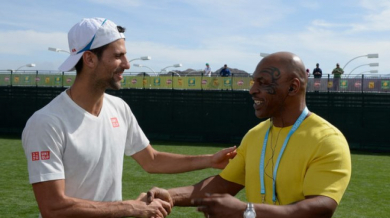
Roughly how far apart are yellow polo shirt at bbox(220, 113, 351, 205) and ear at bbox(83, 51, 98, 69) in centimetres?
119

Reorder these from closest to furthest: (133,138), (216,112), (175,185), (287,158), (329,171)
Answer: (329,171), (287,158), (133,138), (175,185), (216,112)

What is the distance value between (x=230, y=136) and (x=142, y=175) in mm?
10828

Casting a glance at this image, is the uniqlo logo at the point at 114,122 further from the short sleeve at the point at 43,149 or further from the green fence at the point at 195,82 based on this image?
the green fence at the point at 195,82

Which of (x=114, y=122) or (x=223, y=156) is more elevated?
(x=114, y=122)

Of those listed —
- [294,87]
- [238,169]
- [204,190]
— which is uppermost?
[294,87]

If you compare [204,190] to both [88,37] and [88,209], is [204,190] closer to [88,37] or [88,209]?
[88,209]

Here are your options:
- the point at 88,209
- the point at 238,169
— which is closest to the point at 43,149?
the point at 88,209

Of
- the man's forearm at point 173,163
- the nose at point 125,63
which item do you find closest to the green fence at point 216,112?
the man's forearm at point 173,163

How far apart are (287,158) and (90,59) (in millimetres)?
1474

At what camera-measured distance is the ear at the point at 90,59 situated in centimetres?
376

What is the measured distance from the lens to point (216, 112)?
2427 cm

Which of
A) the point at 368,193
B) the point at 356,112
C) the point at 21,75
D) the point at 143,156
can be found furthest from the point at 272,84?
the point at 21,75

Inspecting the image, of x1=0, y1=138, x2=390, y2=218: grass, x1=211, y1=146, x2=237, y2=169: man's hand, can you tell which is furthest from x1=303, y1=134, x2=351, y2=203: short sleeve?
x1=0, y1=138, x2=390, y2=218: grass

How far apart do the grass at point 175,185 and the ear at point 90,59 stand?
5599 millimetres
